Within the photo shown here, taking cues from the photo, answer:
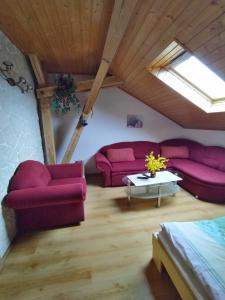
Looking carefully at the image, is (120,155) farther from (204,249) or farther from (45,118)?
(204,249)

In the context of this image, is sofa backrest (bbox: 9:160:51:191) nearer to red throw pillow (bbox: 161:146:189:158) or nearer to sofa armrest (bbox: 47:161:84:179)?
sofa armrest (bbox: 47:161:84:179)

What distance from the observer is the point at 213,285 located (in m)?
1.05

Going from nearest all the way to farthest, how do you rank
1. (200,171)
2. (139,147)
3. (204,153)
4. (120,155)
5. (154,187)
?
(154,187) → (200,171) → (204,153) → (120,155) → (139,147)

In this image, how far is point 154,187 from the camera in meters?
3.20

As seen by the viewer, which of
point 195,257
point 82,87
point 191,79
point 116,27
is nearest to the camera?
point 195,257

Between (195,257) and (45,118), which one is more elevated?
(45,118)

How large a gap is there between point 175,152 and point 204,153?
646 mm

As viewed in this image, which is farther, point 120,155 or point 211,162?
point 120,155

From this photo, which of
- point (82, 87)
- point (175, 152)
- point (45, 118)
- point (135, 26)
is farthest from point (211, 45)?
point (175, 152)

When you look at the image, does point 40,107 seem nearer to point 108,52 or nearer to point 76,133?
point 76,133

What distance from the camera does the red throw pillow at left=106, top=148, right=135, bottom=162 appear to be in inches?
163

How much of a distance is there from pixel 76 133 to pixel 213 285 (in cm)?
327

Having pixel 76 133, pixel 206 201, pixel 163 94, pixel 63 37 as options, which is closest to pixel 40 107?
pixel 76 133

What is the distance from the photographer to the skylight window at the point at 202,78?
9.07 feet
